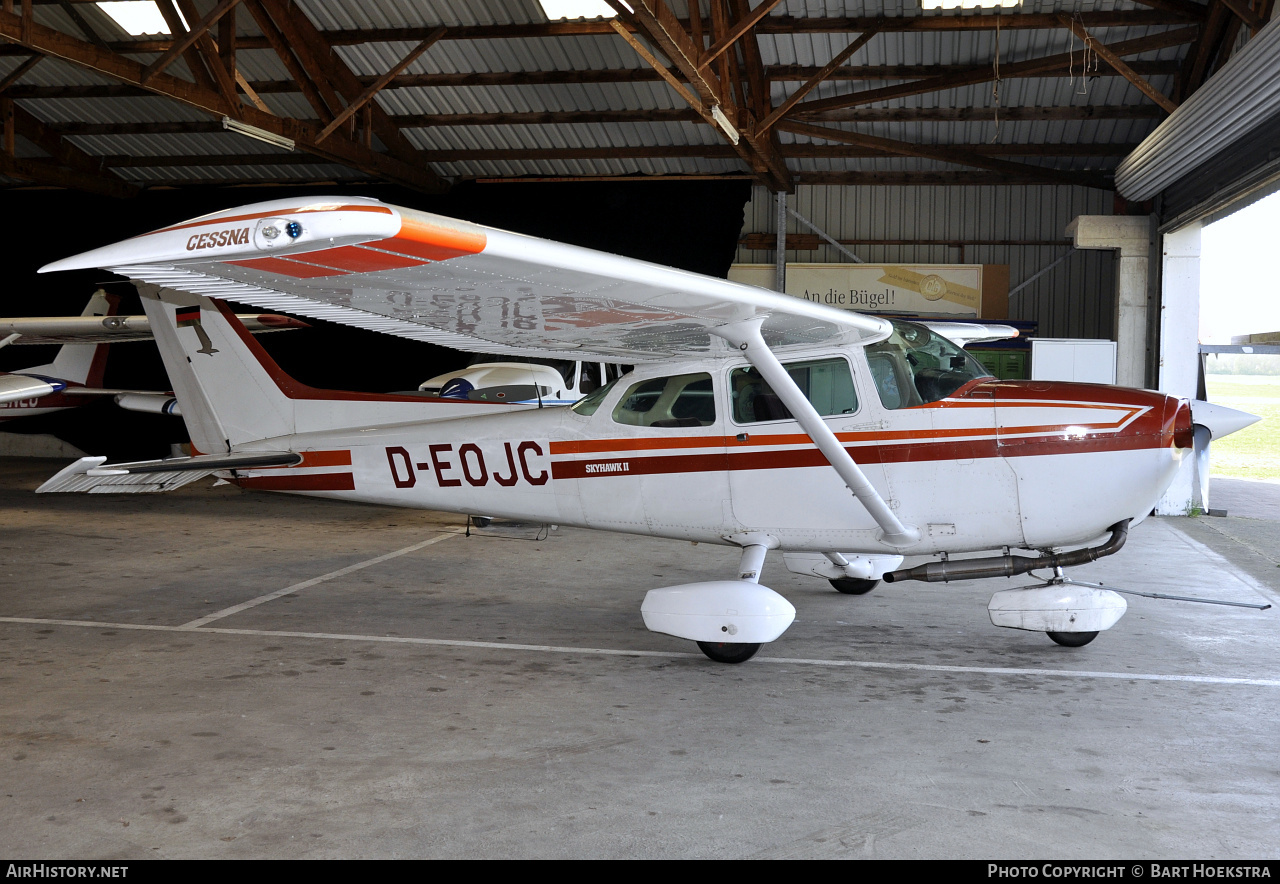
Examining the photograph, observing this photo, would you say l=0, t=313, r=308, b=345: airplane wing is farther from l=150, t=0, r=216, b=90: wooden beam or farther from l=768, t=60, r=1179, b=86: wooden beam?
l=768, t=60, r=1179, b=86: wooden beam

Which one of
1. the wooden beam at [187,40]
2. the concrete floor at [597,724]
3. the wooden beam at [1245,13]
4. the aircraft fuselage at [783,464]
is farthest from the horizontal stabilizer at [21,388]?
the wooden beam at [1245,13]

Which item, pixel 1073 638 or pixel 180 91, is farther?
pixel 180 91

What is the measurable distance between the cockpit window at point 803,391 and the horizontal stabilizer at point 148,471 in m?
3.28

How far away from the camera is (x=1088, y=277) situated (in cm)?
1636

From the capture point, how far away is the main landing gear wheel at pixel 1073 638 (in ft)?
18.4

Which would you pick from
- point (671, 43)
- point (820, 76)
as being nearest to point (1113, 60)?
point (820, 76)

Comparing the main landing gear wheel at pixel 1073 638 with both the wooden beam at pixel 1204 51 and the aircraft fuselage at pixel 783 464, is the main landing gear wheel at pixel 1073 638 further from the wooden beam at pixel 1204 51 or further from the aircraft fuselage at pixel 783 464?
the wooden beam at pixel 1204 51

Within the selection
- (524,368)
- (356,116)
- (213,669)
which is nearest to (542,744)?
(213,669)

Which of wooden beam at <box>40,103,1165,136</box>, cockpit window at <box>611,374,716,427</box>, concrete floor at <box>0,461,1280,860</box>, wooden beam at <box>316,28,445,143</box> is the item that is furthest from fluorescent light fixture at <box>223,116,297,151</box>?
cockpit window at <box>611,374,716,427</box>

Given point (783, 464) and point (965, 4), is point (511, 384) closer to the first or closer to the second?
point (965, 4)

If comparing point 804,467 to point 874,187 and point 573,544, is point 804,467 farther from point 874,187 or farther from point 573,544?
point 874,187

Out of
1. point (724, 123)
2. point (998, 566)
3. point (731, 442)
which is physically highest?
point (724, 123)

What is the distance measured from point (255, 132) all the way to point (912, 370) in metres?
10.3

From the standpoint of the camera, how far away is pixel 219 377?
726cm
